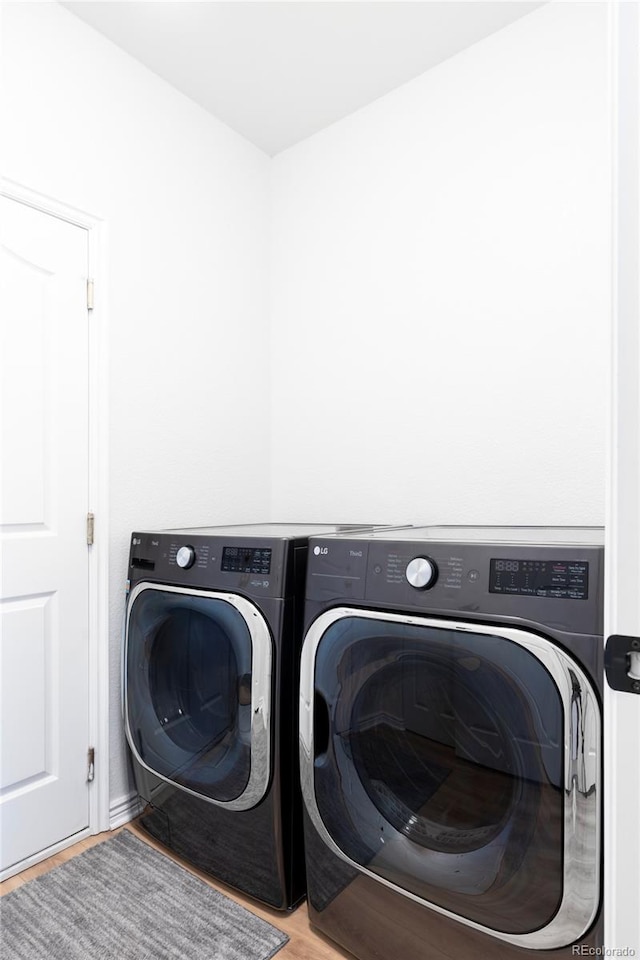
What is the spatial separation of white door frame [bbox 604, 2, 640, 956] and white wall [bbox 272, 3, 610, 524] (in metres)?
0.96

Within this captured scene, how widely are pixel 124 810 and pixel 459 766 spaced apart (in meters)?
1.33

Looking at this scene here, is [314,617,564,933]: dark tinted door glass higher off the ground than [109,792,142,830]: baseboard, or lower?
higher

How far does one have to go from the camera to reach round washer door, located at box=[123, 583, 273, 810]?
58.0 inches

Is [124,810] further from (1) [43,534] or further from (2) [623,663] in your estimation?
(2) [623,663]

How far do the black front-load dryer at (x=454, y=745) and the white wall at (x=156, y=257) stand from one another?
0.95 metres

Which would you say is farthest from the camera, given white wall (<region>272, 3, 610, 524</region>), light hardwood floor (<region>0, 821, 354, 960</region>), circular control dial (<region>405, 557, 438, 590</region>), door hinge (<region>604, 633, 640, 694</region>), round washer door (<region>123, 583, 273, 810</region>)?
white wall (<region>272, 3, 610, 524</region>)

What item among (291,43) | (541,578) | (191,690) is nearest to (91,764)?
(191,690)

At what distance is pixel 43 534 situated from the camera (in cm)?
178

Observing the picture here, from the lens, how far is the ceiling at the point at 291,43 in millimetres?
1865

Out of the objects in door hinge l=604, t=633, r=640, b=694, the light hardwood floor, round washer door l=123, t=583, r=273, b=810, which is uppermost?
door hinge l=604, t=633, r=640, b=694

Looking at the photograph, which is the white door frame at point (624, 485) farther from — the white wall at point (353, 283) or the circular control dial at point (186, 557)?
the circular control dial at point (186, 557)

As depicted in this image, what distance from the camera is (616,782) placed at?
0.78 m

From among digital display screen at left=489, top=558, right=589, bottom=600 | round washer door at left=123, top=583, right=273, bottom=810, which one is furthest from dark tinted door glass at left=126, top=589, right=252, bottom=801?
digital display screen at left=489, top=558, right=589, bottom=600

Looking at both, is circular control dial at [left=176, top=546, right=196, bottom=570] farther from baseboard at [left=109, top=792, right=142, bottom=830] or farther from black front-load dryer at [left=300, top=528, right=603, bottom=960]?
baseboard at [left=109, top=792, right=142, bottom=830]
